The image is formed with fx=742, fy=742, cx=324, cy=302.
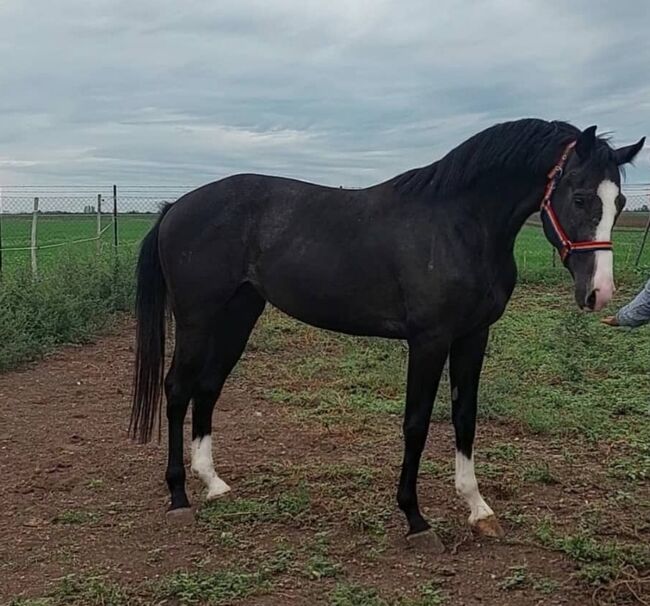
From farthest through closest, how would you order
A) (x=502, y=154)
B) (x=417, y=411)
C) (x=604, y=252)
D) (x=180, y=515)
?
(x=180, y=515) → (x=417, y=411) → (x=502, y=154) → (x=604, y=252)

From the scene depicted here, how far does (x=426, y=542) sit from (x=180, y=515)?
120 cm

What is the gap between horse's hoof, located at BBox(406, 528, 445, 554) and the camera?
3.20 metres

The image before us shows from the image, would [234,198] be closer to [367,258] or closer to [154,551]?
[367,258]

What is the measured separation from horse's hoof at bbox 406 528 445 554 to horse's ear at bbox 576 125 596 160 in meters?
1.70

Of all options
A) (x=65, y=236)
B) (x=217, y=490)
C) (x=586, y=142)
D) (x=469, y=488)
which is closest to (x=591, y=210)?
(x=586, y=142)

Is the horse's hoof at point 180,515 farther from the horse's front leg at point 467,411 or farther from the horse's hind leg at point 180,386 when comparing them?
the horse's front leg at point 467,411

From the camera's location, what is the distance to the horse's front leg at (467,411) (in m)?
3.37

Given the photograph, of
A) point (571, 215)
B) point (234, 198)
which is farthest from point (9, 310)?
point (571, 215)

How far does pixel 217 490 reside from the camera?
3.83 m

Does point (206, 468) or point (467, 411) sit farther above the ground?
point (467, 411)

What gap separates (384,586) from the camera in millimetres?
2887

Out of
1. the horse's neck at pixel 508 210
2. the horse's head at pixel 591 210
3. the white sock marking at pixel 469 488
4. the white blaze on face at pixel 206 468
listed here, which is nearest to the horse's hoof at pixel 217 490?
the white blaze on face at pixel 206 468

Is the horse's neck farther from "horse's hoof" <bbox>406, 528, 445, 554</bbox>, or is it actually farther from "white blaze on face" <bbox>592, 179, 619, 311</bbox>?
"horse's hoof" <bbox>406, 528, 445, 554</bbox>

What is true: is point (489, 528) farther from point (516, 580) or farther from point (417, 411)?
point (417, 411)
